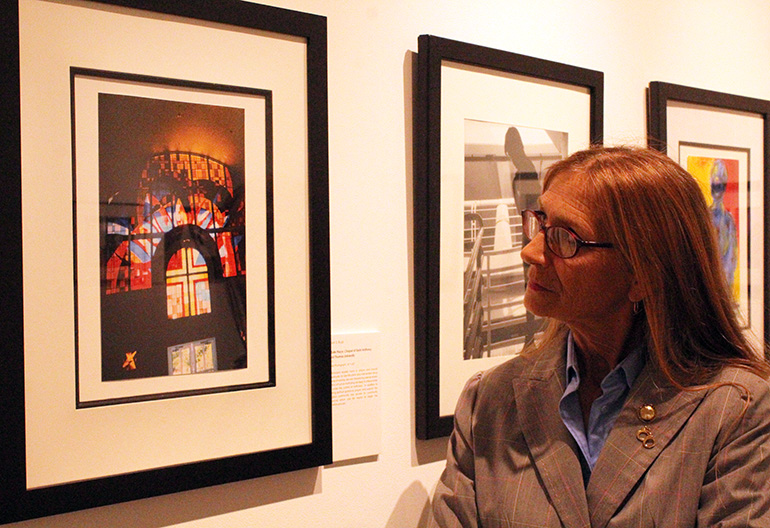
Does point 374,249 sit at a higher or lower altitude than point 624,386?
higher

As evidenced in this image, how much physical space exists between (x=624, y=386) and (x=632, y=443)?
112 millimetres

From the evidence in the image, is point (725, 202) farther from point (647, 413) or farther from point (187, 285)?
point (187, 285)

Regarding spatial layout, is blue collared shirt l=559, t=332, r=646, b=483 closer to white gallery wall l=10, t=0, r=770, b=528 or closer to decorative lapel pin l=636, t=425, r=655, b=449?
decorative lapel pin l=636, t=425, r=655, b=449

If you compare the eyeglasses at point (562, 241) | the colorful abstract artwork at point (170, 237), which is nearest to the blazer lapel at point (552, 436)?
the eyeglasses at point (562, 241)

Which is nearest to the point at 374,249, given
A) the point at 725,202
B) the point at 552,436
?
the point at 552,436

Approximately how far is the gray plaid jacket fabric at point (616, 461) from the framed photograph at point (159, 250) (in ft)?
1.02

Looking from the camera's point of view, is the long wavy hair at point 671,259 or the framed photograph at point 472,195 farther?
the framed photograph at point 472,195

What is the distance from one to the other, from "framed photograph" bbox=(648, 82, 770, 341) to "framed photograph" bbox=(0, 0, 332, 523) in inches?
45.7

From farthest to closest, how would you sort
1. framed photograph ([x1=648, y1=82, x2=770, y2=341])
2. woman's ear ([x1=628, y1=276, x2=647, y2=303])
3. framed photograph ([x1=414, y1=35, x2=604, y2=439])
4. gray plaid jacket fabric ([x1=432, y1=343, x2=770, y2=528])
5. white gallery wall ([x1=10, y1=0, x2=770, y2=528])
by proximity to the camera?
framed photograph ([x1=648, y1=82, x2=770, y2=341]) → framed photograph ([x1=414, y1=35, x2=604, y2=439]) → white gallery wall ([x1=10, y1=0, x2=770, y2=528]) → woman's ear ([x1=628, y1=276, x2=647, y2=303]) → gray plaid jacket fabric ([x1=432, y1=343, x2=770, y2=528])

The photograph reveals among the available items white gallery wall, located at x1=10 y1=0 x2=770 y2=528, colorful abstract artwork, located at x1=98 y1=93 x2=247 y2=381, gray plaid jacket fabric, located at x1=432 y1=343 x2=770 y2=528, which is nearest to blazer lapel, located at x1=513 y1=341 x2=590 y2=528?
gray plaid jacket fabric, located at x1=432 y1=343 x2=770 y2=528

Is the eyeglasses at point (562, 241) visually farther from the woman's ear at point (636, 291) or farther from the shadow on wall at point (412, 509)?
the shadow on wall at point (412, 509)

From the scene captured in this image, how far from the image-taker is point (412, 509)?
5.08 ft

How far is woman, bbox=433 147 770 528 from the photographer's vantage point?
3.64 feet

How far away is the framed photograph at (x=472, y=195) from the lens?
152cm
